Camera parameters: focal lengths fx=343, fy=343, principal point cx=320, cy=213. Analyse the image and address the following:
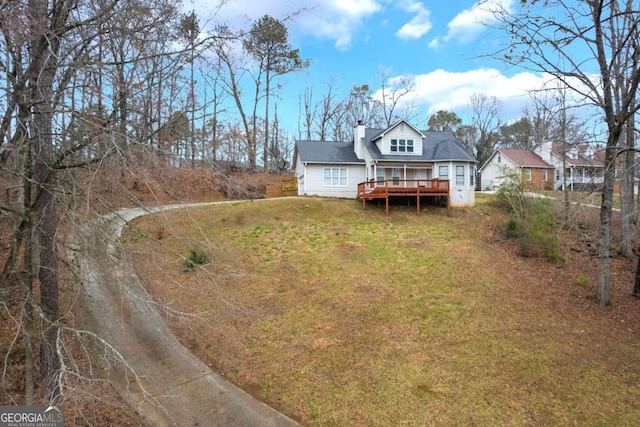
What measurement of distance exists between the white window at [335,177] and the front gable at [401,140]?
2864 millimetres

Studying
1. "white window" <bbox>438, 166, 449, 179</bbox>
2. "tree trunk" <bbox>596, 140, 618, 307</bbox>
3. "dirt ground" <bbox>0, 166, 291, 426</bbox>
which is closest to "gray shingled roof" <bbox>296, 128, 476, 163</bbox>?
"white window" <bbox>438, 166, 449, 179</bbox>

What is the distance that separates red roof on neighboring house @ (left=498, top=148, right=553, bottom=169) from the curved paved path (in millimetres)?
35379

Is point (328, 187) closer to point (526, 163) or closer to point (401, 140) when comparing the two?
point (401, 140)

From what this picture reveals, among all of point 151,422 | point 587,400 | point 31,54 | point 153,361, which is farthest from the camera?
point 153,361

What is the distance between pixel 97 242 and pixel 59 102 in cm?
163

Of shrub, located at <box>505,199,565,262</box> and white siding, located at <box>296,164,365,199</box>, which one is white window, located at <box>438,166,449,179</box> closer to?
white siding, located at <box>296,164,365,199</box>

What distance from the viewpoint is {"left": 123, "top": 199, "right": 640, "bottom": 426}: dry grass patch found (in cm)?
555

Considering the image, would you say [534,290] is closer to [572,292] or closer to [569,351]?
[572,292]

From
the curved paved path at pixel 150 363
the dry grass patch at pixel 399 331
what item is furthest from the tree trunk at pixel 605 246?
the curved paved path at pixel 150 363

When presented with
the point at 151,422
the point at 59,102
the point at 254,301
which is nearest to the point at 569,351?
the point at 254,301

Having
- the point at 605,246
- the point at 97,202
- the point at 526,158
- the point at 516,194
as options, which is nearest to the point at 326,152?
the point at 516,194

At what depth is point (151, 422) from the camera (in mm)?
5125

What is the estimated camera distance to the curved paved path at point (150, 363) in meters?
4.22

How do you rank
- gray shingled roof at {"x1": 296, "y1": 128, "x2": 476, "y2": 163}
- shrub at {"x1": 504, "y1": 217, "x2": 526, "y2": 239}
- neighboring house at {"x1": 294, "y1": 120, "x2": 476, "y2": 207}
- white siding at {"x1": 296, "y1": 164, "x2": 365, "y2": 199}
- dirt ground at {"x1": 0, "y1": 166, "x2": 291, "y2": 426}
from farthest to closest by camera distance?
white siding at {"x1": 296, "y1": 164, "x2": 365, "y2": 199}, neighboring house at {"x1": 294, "y1": 120, "x2": 476, "y2": 207}, gray shingled roof at {"x1": 296, "y1": 128, "x2": 476, "y2": 163}, shrub at {"x1": 504, "y1": 217, "x2": 526, "y2": 239}, dirt ground at {"x1": 0, "y1": 166, "x2": 291, "y2": 426}
